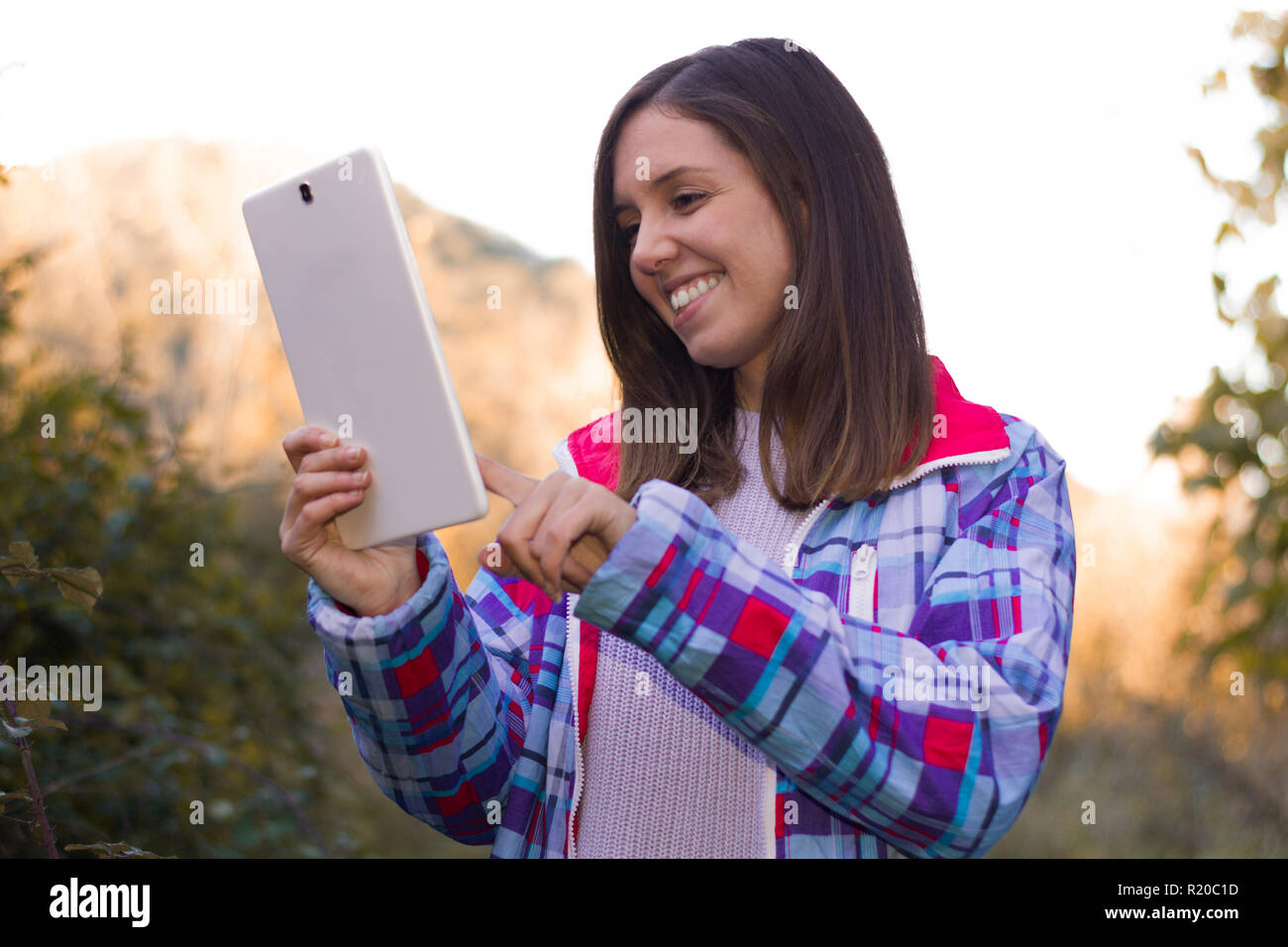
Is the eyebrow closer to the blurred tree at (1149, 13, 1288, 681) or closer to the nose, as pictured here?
the nose

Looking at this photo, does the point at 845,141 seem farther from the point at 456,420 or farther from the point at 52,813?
the point at 52,813

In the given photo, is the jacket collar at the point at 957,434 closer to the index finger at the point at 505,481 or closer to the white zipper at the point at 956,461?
the white zipper at the point at 956,461

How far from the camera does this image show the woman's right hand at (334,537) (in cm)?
122

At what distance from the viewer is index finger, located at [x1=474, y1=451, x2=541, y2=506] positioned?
3.75ft

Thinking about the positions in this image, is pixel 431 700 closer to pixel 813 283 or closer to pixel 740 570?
pixel 740 570

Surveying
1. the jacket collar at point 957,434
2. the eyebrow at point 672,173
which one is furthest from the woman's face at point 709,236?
the jacket collar at point 957,434

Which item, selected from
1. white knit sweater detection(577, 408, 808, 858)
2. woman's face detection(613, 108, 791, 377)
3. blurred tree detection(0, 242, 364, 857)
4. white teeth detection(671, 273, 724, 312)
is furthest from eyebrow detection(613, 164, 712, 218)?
blurred tree detection(0, 242, 364, 857)

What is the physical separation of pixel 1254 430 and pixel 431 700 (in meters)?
2.05

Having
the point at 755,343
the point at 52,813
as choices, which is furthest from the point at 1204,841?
the point at 52,813

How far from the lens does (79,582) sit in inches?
49.8

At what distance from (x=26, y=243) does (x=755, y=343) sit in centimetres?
161
